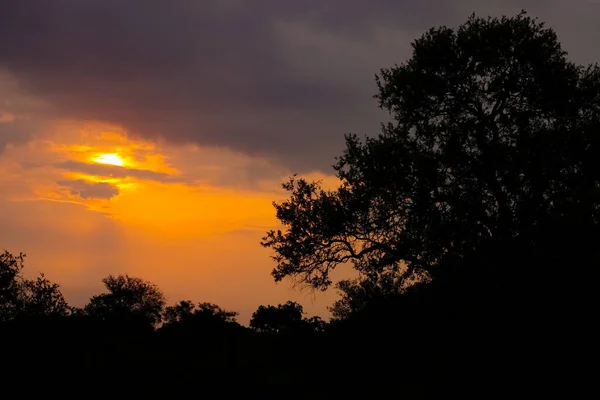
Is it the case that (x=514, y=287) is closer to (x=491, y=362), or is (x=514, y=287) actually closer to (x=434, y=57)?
(x=491, y=362)

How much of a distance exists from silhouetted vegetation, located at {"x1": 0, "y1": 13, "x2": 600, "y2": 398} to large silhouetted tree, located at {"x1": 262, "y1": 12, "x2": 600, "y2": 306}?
0.08 meters

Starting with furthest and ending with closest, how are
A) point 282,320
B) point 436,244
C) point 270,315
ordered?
point 270,315, point 282,320, point 436,244

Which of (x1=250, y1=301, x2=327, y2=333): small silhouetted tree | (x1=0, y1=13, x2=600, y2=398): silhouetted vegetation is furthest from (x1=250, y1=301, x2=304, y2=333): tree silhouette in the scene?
(x1=0, y1=13, x2=600, y2=398): silhouetted vegetation

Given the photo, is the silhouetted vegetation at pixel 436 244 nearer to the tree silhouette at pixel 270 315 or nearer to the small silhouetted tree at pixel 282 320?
the small silhouetted tree at pixel 282 320

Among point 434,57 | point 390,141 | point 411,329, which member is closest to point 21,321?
point 411,329

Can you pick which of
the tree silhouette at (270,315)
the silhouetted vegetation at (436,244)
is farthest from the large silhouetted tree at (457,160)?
the tree silhouette at (270,315)

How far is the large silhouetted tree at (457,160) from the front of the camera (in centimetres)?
3266

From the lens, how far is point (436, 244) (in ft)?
108

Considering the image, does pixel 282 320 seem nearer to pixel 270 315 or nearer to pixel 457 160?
pixel 270 315

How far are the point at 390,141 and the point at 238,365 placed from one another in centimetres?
1627

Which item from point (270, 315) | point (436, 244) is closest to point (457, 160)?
point (436, 244)

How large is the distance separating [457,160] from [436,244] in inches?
192

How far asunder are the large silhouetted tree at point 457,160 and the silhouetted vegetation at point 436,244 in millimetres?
82

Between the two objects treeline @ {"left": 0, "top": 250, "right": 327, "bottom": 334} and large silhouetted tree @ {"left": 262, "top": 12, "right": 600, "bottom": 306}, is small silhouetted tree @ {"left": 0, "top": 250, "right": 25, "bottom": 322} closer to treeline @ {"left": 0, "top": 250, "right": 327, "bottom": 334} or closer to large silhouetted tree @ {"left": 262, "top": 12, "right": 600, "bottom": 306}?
treeline @ {"left": 0, "top": 250, "right": 327, "bottom": 334}
